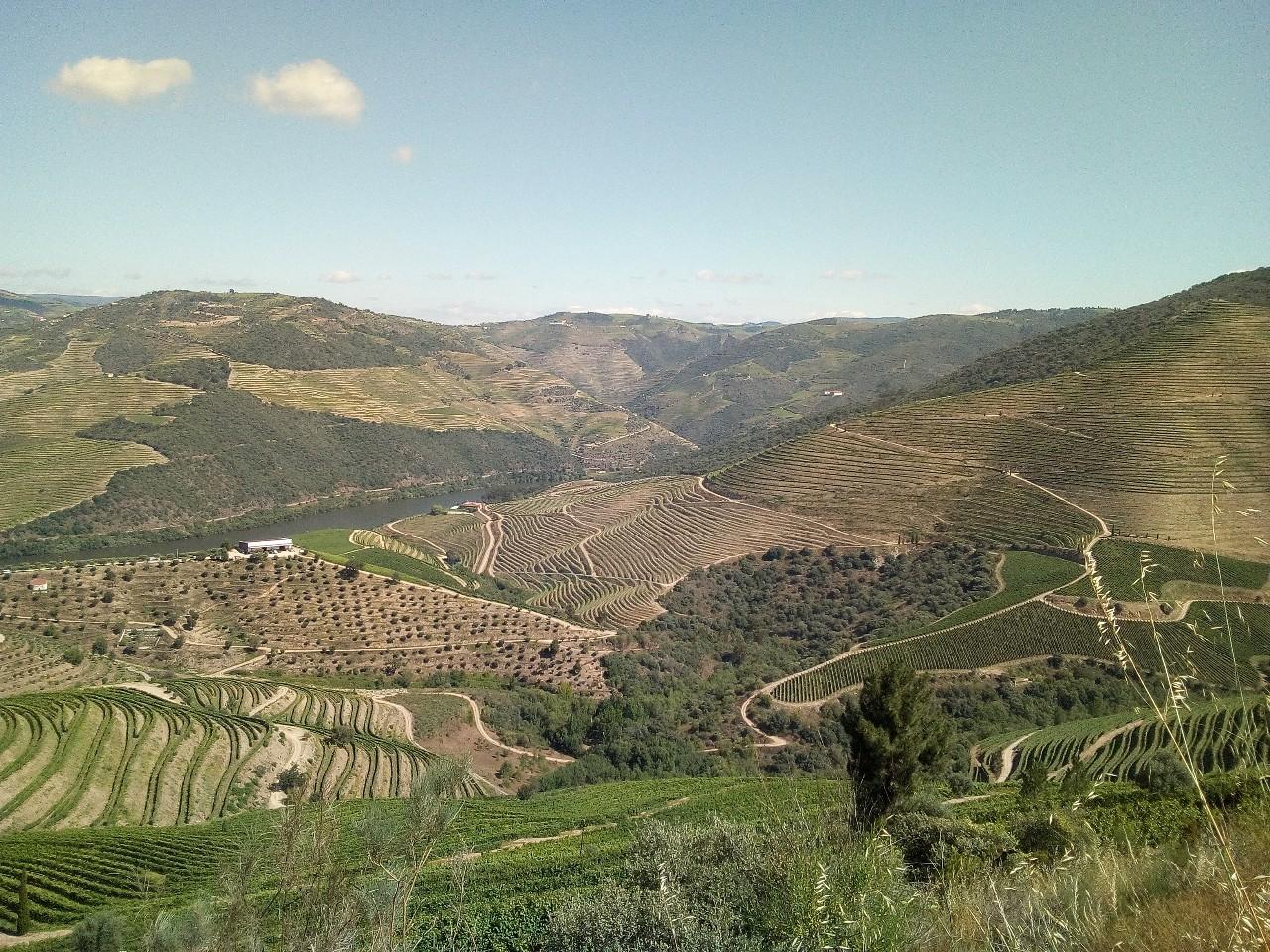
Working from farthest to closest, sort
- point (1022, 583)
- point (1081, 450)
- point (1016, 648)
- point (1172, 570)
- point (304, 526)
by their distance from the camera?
point (304, 526), point (1081, 450), point (1022, 583), point (1016, 648), point (1172, 570)

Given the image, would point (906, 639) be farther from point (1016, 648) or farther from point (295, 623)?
point (295, 623)

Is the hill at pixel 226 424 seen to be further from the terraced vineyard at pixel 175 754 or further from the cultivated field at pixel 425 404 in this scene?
the terraced vineyard at pixel 175 754

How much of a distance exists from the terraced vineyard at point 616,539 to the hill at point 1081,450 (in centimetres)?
372

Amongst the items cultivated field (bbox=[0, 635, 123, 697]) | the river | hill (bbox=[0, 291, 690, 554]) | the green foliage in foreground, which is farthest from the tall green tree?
hill (bbox=[0, 291, 690, 554])

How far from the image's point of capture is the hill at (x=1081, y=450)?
172 ft

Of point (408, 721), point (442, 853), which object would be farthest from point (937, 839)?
point (408, 721)

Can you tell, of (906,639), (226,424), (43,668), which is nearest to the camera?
(43,668)

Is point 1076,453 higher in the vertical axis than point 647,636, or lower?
higher

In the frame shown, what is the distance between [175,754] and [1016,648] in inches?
1827

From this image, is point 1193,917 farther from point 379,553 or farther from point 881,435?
point 379,553

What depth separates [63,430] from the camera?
110 metres

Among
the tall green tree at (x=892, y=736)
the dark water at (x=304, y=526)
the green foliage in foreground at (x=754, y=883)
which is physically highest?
the green foliage in foreground at (x=754, y=883)

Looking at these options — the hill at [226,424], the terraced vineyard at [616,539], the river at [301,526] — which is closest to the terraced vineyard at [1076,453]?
the terraced vineyard at [616,539]

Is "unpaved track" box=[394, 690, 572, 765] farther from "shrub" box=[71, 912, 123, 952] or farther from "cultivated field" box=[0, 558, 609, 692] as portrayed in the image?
"shrub" box=[71, 912, 123, 952]
